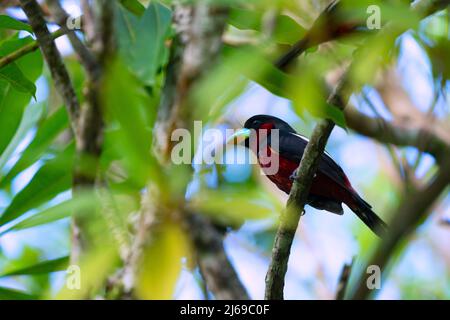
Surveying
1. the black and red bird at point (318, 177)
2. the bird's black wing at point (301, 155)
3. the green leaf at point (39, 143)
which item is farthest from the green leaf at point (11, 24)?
the bird's black wing at point (301, 155)

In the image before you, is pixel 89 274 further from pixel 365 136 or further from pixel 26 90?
pixel 365 136

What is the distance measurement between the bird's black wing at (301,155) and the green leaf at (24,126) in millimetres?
1684

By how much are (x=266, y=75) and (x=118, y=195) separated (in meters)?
1.58

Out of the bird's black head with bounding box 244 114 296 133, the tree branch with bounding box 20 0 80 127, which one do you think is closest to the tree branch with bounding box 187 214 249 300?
the tree branch with bounding box 20 0 80 127

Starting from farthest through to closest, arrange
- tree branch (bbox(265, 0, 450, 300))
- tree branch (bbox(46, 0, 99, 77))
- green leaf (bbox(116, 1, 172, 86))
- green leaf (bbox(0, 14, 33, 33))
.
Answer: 1. green leaf (bbox(0, 14, 33, 33))
2. tree branch (bbox(265, 0, 450, 300))
3. green leaf (bbox(116, 1, 172, 86))
4. tree branch (bbox(46, 0, 99, 77))

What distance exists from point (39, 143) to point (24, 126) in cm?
31

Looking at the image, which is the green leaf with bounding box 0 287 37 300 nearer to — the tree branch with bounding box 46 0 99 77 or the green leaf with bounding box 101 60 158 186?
the tree branch with bounding box 46 0 99 77

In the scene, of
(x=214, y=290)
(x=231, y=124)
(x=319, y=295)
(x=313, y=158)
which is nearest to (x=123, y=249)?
(x=214, y=290)

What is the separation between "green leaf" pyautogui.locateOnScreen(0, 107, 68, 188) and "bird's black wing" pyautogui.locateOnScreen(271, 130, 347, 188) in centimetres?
174

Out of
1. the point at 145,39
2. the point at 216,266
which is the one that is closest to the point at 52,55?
the point at 145,39

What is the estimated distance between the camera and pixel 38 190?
136 inches

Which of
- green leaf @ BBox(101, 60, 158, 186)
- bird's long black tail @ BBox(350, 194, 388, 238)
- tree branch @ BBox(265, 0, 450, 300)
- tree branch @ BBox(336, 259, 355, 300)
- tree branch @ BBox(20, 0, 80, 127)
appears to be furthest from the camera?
bird's long black tail @ BBox(350, 194, 388, 238)

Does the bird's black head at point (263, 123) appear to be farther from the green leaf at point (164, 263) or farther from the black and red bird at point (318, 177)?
the green leaf at point (164, 263)

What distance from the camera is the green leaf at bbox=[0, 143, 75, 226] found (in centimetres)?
343
